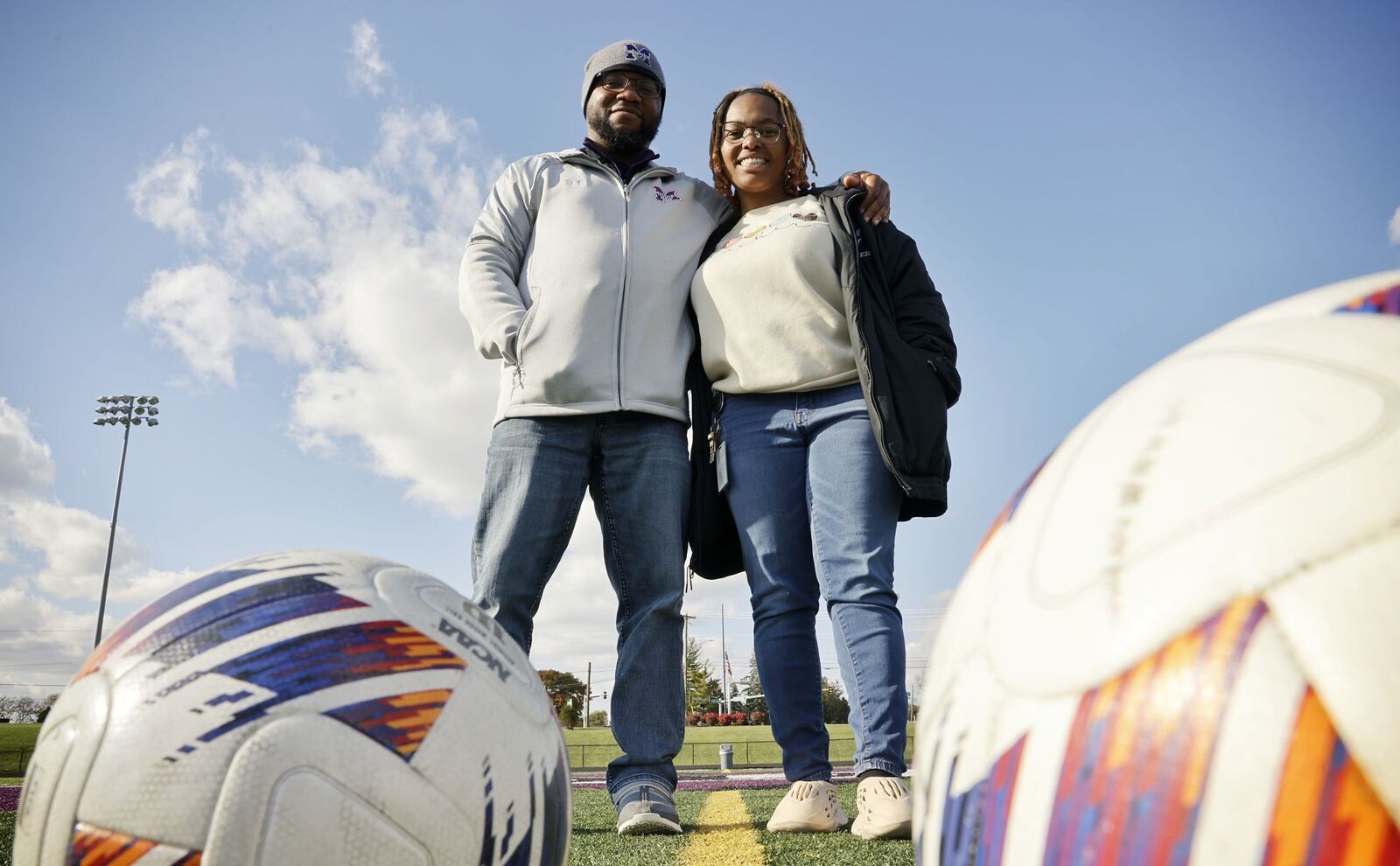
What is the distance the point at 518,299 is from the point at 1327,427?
113 inches

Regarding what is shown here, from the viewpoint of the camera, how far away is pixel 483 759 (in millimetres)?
1453

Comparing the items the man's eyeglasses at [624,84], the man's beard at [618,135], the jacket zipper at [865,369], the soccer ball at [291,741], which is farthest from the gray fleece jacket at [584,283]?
the soccer ball at [291,741]

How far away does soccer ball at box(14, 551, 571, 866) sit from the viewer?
1.29 metres

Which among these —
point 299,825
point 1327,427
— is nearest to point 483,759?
point 299,825

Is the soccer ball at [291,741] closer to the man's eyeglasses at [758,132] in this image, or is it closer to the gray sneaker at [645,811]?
the gray sneaker at [645,811]

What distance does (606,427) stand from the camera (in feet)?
10.8

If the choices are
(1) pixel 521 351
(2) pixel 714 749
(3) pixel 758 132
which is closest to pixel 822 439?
(1) pixel 521 351

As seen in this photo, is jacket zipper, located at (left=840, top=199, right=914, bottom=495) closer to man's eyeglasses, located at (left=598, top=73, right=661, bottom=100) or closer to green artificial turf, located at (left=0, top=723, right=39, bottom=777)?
man's eyeglasses, located at (left=598, top=73, right=661, bottom=100)

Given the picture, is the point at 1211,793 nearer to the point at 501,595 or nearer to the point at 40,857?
the point at 40,857

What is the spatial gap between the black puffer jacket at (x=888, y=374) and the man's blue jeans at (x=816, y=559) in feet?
0.40

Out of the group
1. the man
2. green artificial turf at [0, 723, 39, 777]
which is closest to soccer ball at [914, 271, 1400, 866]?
the man

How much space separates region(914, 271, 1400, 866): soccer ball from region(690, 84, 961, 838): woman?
183 centimetres

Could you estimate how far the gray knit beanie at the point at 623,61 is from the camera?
367 centimetres

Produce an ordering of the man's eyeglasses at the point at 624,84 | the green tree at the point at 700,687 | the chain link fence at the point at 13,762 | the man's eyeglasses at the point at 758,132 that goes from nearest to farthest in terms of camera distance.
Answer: the man's eyeglasses at the point at 758,132 → the man's eyeglasses at the point at 624,84 → the chain link fence at the point at 13,762 → the green tree at the point at 700,687
